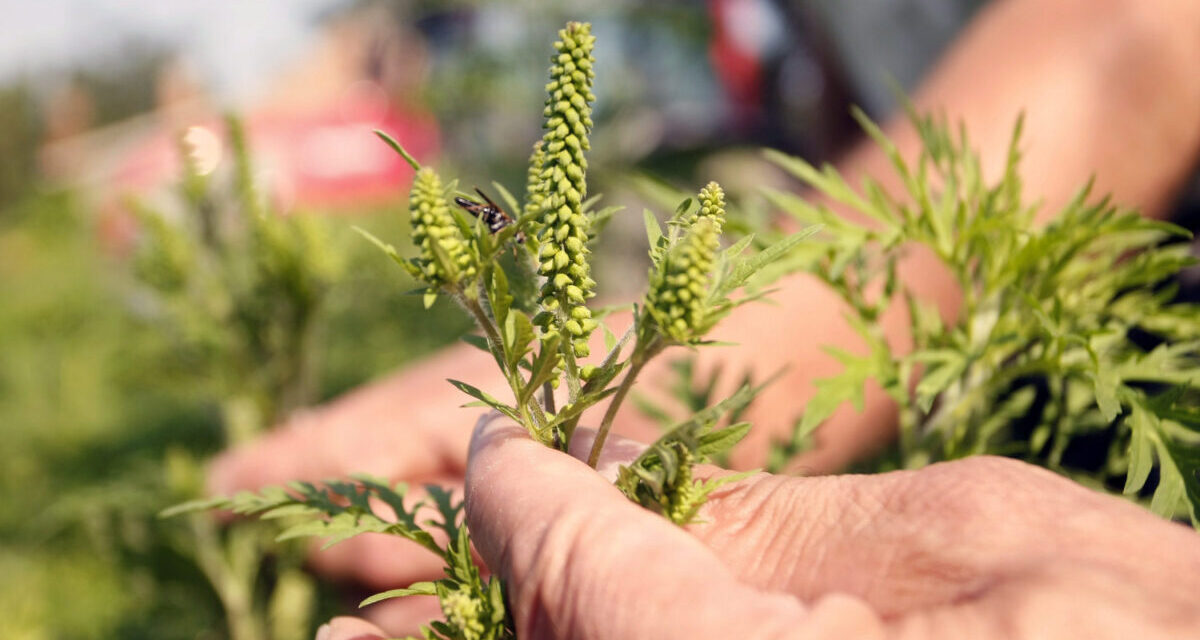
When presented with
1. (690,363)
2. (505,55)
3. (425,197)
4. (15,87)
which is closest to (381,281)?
(505,55)

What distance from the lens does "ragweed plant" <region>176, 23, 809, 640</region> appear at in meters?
0.75

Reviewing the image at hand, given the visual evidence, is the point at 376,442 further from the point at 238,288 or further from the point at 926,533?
the point at 926,533

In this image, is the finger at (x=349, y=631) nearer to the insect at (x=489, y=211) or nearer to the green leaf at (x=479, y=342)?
the green leaf at (x=479, y=342)

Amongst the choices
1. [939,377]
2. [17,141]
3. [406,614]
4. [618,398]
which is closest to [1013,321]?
[939,377]

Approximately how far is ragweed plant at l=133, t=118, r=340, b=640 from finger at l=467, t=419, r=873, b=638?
1418 millimetres

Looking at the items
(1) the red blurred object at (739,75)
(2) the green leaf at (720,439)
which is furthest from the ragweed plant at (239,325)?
(1) the red blurred object at (739,75)

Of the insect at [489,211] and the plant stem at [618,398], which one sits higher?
the insect at [489,211]

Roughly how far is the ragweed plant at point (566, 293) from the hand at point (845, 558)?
0.05m

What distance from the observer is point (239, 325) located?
2281 mm

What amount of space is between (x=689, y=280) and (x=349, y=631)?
590 mm

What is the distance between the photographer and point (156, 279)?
Result: 220 cm

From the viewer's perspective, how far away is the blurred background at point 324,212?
236 cm

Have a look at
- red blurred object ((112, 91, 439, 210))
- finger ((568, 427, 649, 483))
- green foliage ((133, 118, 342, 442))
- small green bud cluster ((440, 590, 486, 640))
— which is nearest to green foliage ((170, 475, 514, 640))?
small green bud cluster ((440, 590, 486, 640))

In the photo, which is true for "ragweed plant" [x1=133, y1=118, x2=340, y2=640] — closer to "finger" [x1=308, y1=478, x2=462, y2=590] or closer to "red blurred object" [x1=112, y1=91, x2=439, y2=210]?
"finger" [x1=308, y1=478, x2=462, y2=590]
